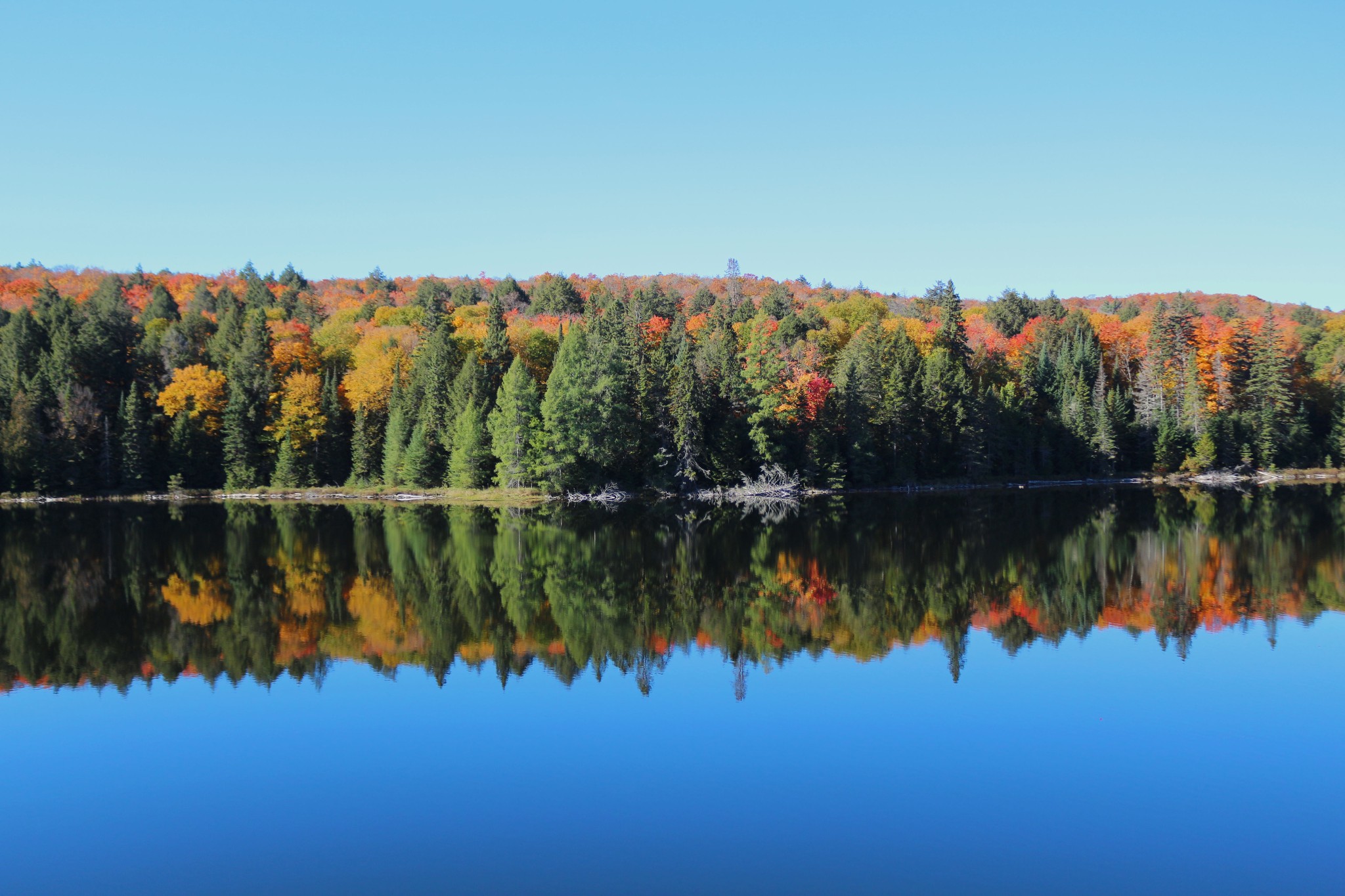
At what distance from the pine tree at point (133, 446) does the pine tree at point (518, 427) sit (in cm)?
2481

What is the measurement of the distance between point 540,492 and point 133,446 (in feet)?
93.1

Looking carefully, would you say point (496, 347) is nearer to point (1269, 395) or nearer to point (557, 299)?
point (557, 299)

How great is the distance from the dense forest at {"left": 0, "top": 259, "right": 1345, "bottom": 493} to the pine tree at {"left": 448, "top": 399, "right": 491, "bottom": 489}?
19 centimetres

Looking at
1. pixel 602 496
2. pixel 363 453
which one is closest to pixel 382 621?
pixel 602 496

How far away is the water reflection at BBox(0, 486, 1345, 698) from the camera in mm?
20281

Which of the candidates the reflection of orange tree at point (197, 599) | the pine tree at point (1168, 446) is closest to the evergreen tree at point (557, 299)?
the pine tree at point (1168, 446)

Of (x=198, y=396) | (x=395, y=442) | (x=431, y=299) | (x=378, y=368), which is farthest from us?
(x=431, y=299)

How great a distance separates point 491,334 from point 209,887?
6268cm

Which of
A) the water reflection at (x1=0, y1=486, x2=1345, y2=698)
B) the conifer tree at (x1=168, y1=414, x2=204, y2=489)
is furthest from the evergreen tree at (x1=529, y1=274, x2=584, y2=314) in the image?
the water reflection at (x1=0, y1=486, x2=1345, y2=698)

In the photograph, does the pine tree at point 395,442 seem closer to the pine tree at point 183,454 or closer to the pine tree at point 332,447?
the pine tree at point 332,447

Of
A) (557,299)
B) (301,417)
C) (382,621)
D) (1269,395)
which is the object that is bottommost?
(382,621)

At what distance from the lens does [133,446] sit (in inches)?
2586

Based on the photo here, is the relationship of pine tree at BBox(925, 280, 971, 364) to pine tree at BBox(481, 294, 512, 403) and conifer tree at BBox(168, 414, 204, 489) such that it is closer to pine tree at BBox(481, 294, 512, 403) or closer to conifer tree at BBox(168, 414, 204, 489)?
pine tree at BBox(481, 294, 512, 403)

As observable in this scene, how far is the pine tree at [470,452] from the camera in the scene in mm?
62875
